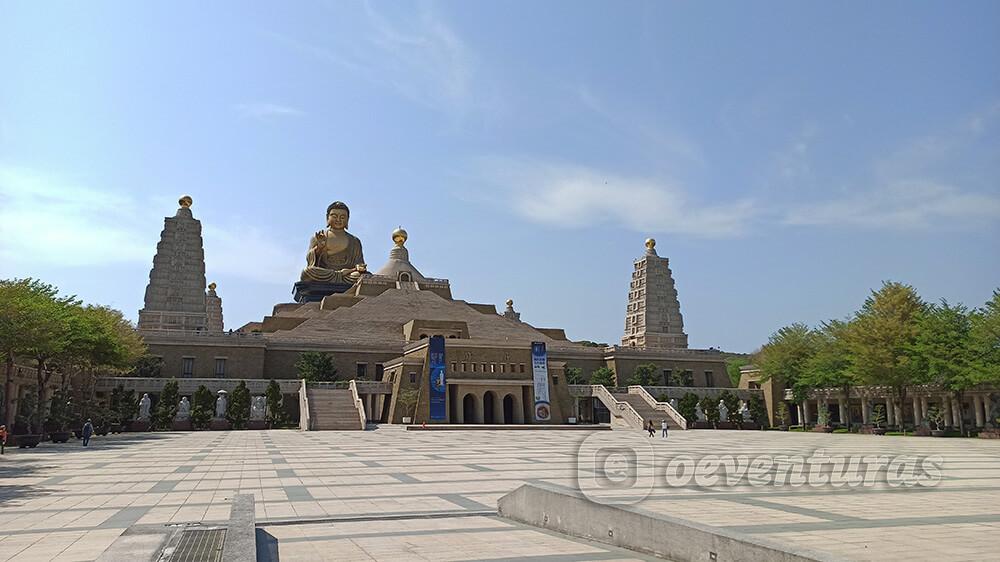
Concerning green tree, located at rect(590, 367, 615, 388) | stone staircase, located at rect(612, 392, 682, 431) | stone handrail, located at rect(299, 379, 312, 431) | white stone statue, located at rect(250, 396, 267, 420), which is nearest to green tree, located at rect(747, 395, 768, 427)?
stone staircase, located at rect(612, 392, 682, 431)

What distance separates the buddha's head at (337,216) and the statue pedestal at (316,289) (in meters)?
8.26

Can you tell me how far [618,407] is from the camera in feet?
165

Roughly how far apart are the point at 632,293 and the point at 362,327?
2751 cm

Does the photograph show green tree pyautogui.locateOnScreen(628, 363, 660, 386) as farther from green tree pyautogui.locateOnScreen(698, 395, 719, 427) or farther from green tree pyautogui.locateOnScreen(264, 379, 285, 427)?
green tree pyautogui.locateOnScreen(264, 379, 285, 427)

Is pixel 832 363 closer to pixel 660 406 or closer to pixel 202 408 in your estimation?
pixel 660 406

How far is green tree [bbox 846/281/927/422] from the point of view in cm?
4262

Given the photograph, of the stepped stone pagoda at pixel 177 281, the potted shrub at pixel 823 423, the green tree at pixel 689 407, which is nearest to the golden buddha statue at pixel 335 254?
the stepped stone pagoda at pixel 177 281

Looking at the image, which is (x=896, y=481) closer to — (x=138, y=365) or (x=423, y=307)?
(x=138, y=365)

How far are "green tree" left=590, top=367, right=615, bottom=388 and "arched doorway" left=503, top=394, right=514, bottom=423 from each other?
12270mm

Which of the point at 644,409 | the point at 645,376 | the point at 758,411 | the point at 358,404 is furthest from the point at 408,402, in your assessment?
the point at 758,411

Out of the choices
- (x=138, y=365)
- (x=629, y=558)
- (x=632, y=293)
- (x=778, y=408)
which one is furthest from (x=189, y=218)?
(x=629, y=558)

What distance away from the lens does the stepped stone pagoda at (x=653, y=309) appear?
2781 inches

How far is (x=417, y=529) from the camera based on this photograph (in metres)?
10.1

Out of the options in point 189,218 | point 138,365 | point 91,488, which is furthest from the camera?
point 189,218
